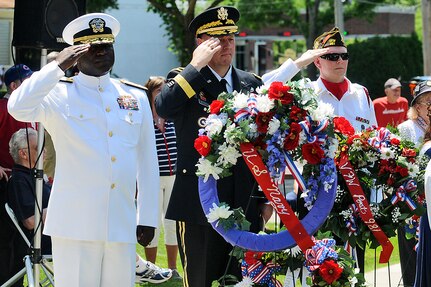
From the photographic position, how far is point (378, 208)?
6117 millimetres

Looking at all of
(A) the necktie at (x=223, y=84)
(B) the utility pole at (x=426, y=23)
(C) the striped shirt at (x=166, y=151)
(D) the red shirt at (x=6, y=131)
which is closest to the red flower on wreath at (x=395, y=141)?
(A) the necktie at (x=223, y=84)

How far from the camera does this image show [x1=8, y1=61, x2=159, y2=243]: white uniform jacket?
17.6 feet

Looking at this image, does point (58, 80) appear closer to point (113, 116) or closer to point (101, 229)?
point (113, 116)

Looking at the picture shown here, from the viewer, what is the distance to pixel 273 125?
5121 mm

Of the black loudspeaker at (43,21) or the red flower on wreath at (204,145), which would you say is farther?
the black loudspeaker at (43,21)

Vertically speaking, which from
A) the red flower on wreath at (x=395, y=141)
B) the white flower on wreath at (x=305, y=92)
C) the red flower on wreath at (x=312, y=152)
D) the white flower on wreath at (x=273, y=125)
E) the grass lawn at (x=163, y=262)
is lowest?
the grass lawn at (x=163, y=262)

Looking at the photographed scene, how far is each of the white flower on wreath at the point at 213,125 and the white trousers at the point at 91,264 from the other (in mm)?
838

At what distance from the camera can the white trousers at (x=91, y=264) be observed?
5309 mm

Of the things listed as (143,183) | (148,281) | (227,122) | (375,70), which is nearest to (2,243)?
(148,281)

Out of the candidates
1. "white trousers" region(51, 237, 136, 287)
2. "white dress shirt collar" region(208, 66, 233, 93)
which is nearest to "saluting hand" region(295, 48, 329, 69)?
"white dress shirt collar" region(208, 66, 233, 93)

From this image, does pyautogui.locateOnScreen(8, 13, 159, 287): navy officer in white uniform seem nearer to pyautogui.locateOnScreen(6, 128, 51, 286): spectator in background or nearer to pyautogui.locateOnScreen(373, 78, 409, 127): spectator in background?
pyautogui.locateOnScreen(6, 128, 51, 286): spectator in background

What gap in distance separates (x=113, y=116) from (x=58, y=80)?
40 cm

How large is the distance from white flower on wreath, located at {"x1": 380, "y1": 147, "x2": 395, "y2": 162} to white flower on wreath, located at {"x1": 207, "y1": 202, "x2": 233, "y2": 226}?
1.37 metres

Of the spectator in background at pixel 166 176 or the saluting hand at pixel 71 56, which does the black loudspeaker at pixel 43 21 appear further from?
the spectator in background at pixel 166 176
